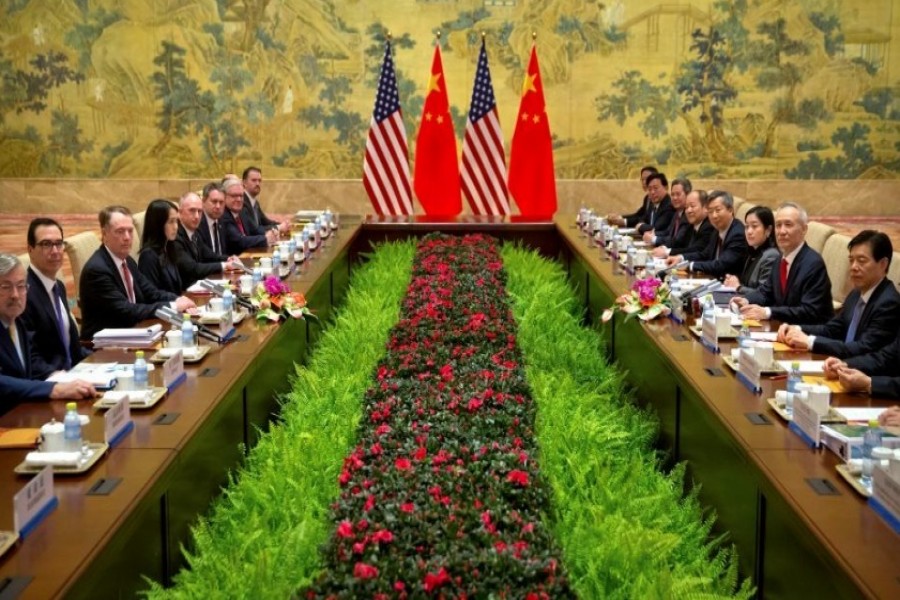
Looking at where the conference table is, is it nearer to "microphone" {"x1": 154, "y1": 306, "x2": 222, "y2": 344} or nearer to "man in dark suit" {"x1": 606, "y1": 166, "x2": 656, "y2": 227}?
"microphone" {"x1": 154, "y1": 306, "x2": 222, "y2": 344}

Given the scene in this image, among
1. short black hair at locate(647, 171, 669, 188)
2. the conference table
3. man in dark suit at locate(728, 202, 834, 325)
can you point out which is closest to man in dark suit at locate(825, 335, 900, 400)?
the conference table

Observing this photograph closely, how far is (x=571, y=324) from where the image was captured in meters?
7.27

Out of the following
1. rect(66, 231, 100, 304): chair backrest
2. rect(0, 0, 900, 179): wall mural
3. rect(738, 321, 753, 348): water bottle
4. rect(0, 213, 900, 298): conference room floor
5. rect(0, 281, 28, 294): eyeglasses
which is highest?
rect(0, 0, 900, 179): wall mural

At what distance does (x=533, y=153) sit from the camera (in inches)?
500

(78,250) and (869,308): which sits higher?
(78,250)

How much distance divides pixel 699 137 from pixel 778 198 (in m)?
1.24

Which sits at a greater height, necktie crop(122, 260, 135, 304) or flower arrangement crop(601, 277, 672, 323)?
necktie crop(122, 260, 135, 304)

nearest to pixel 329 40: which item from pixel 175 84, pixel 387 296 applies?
pixel 175 84

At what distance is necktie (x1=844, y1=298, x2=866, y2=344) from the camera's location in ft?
16.6

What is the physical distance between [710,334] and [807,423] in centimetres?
147

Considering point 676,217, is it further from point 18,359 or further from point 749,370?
point 18,359

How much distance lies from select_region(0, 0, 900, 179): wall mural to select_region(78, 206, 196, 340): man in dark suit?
860cm

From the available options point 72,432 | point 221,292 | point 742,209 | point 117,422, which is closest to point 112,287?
point 221,292

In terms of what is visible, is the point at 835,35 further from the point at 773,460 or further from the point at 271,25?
the point at 773,460
